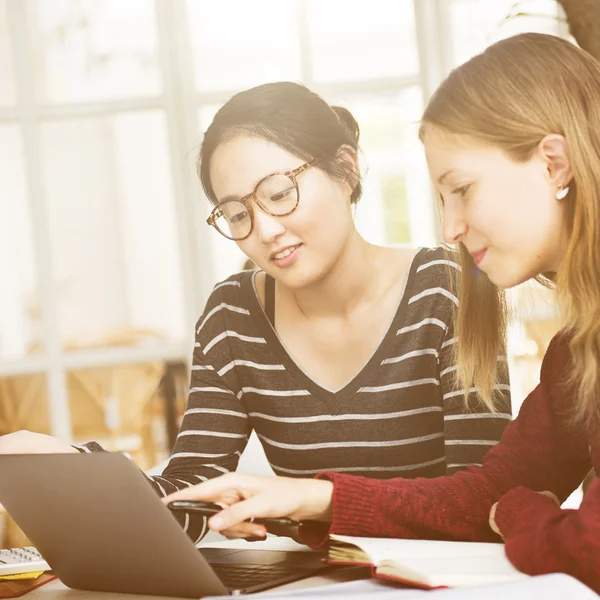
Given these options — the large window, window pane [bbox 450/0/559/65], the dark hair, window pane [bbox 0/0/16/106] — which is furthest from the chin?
window pane [bbox 0/0/16/106]

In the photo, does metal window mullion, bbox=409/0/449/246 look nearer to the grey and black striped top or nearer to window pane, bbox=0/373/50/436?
window pane, bbox=0/373/50/436

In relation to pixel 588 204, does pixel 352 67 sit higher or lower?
higher

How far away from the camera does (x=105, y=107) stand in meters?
3.35

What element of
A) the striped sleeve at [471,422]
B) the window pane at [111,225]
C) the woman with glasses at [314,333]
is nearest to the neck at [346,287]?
the woman with glasses at [314,333]

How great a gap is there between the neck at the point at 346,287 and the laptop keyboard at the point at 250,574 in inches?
23.5

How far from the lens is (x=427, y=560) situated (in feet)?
3.39

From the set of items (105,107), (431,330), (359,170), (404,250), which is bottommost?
(431,330)

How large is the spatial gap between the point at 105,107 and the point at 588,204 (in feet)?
8.13

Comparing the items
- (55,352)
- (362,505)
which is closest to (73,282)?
(55,352)

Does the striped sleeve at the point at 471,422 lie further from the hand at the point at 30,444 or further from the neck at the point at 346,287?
the hand at the point at 30,444

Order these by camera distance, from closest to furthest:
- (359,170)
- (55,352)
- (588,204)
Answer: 1. (588,204)
2. (359,170)
3. (55,352)

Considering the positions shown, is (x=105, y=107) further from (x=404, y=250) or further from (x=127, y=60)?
(x=404, y=250)

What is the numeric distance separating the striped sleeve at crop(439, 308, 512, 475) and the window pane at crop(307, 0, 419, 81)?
1.99 metres

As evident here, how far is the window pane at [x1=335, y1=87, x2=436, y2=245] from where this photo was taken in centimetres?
334
